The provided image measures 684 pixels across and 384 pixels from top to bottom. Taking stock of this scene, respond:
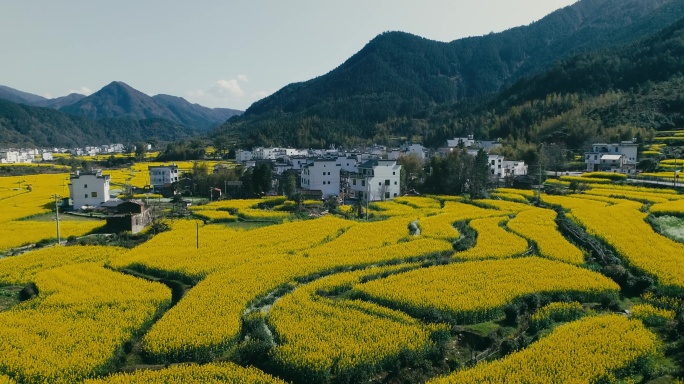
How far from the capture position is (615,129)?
269 feet

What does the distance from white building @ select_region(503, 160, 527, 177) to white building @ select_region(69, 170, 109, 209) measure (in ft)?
170

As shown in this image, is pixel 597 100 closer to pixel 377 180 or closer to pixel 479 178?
pixel 479 178

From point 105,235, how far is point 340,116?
137486 mm

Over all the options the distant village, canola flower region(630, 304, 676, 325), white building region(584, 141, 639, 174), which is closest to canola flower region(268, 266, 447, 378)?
canola flower region(630, 304, 676, 325)

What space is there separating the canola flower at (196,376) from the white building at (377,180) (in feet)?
131

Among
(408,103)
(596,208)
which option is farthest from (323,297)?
(408,103)

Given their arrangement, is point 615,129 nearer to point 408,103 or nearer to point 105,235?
point 105,235

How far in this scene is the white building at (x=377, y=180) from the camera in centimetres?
5644

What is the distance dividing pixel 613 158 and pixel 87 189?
2592 inches

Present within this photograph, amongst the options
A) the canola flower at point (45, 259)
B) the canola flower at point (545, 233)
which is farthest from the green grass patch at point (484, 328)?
the canola flower at point (45, 259)

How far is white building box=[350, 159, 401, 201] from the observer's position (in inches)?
2222

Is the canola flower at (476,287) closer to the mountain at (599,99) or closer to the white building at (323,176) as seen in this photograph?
the white building at (323,176)

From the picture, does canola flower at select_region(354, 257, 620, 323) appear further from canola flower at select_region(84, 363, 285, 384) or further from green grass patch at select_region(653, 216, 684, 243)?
green grass patch at select_region(653, 216, 684, 243)

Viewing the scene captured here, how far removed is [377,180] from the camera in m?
56.9
